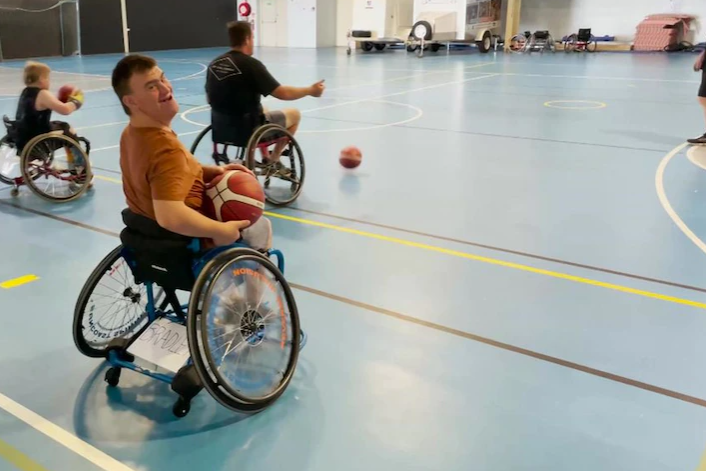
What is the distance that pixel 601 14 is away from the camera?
2017 cm

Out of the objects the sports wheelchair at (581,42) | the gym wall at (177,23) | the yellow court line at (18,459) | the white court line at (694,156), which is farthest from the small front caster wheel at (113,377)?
the sports wheelchair at (581,42)

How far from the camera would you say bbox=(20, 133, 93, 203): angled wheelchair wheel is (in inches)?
181

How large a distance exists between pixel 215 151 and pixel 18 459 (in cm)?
319

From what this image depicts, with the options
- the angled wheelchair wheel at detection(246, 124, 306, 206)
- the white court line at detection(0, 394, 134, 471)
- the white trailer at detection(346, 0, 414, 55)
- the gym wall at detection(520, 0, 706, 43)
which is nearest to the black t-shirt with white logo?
the angled wheelchair wheel at detection(246, 124, 306, 206)

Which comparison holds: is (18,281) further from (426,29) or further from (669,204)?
(426,29)

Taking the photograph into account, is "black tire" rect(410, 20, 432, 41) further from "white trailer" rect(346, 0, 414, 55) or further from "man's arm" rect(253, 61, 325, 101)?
"man's arm" rect(253, 61, 325, 101)

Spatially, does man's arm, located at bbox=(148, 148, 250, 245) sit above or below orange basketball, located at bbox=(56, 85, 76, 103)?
below

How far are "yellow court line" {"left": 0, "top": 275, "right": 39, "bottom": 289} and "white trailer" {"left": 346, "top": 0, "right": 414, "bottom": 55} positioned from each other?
16.2 m

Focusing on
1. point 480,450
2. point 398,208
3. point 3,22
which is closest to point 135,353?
point 480,450

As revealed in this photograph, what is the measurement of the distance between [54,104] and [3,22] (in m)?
13.0

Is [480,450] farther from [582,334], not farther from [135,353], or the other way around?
[135,353]

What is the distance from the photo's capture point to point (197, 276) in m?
2.26

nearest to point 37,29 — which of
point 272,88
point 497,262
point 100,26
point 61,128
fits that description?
point 100,26

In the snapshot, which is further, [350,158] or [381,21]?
[381,21]
